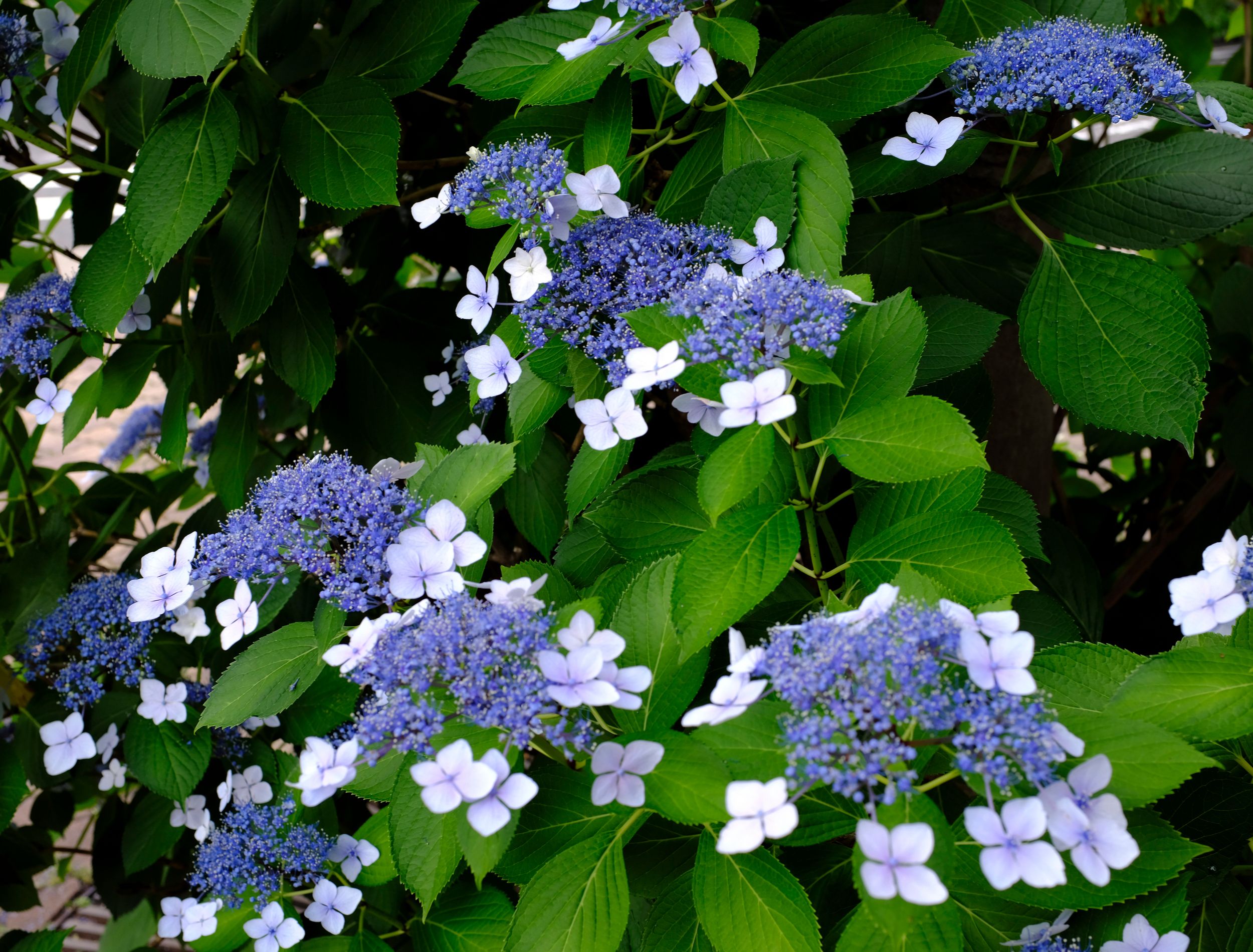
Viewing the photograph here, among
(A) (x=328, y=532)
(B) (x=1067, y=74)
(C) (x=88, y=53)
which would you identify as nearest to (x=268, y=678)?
(A) (x=328, y=532)

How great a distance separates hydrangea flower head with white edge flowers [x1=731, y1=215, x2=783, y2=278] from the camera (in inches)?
36.6

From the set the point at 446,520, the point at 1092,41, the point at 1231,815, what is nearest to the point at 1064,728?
the point at 1231,815

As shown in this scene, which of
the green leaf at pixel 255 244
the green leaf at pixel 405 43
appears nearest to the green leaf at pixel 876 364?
the green leaf at pixel 405 43


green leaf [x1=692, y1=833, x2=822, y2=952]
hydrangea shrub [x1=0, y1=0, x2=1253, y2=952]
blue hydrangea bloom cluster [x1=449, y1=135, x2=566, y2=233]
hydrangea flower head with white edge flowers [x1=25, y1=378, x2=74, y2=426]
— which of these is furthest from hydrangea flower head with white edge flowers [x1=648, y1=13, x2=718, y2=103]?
hydrangea flower head with white edge flowers [x1=25, y1=378, x2=74, y2=426]

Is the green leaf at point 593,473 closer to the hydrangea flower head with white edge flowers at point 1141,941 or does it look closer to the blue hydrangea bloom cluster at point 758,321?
the blue hydrangea bloom cluster at point 758,321

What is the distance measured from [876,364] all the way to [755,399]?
0.53 feet

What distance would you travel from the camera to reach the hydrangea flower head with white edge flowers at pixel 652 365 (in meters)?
0.79

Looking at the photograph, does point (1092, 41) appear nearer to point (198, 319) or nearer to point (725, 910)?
point (725, 910)

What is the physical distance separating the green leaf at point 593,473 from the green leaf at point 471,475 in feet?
0.33

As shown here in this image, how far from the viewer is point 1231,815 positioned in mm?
858

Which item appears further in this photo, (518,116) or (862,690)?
(518,116)

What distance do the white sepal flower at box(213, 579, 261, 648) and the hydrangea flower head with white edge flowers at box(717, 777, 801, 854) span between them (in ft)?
1.74

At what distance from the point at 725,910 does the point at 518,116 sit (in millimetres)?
925

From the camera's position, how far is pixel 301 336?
1.47 metres
